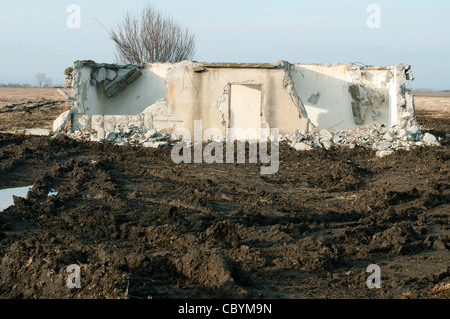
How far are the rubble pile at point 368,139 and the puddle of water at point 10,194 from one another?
26.4ft

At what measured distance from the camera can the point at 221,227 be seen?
23.4ft

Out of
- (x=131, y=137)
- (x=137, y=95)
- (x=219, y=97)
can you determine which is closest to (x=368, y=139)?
(x=219, y=97)

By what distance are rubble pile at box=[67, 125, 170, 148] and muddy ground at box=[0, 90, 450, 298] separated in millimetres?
2189

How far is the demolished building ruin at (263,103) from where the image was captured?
17438 millimetres

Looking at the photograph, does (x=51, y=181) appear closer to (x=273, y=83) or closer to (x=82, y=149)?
(x=82, y=149)

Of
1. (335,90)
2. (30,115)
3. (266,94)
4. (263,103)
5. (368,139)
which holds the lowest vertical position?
(368,139)

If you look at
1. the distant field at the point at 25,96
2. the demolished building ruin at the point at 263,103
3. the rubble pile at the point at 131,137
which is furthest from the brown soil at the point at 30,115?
the distant field at the point at 25,96

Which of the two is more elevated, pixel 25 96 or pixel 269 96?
pixel 25 96

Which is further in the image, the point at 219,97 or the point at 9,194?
the point at 219,97

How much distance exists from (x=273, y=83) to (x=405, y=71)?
4.49 metres

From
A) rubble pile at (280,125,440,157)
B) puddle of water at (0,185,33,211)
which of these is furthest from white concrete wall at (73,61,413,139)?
puddle of water at (0,185,33,211)

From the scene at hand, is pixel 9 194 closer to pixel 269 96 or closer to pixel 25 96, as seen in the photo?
pixel 269 96

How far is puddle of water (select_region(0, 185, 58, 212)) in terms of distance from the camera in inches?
367

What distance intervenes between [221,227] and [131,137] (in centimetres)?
1036
